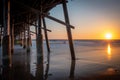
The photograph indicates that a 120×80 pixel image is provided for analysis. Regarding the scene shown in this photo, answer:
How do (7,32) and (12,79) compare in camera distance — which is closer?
(12,79)

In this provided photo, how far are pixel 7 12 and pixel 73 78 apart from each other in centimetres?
422

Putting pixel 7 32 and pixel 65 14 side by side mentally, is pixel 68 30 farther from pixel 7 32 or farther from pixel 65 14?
pixel 7 32

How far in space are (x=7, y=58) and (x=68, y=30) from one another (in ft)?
11.3

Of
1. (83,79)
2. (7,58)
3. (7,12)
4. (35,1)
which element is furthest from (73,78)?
(35,1)

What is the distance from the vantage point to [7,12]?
8.57 m

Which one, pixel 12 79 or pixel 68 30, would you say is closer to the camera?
pixel 12 79

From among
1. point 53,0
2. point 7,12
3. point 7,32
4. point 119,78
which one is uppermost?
point 53,0

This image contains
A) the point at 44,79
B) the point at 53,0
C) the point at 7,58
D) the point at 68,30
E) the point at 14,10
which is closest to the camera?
the point at 44,79

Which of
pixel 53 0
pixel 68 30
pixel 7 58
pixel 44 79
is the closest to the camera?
pixel 44 79

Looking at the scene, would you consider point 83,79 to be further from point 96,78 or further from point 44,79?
point 44,79

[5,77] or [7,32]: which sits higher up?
[7,32]

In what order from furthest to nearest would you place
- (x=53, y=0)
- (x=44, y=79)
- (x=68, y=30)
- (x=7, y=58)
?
(x=53, y=0) < (x=68, y=30) < (x=7, y=58) < (x=44, y=79)

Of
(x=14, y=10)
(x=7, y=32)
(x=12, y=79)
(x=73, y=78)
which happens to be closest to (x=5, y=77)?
(x=12, y=79)

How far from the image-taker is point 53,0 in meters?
11.1
